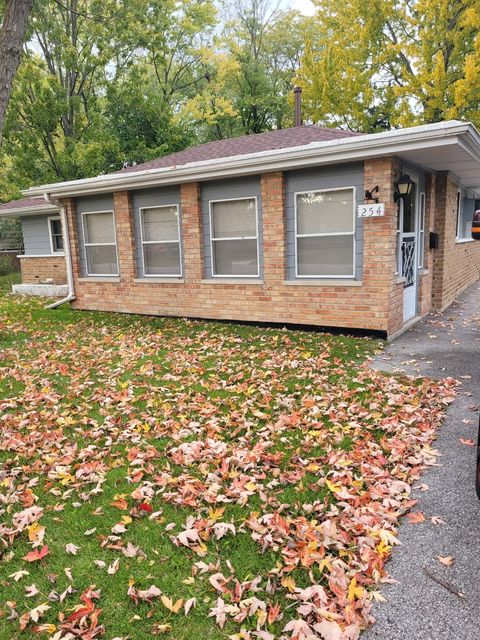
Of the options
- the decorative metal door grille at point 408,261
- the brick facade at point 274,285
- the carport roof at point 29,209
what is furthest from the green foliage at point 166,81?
the decorative metal door grille at point 408,261

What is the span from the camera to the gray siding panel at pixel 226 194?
8508 millimetres

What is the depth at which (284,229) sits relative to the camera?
8.23 m

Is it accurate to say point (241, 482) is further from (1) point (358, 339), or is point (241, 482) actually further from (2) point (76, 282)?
(2) point (76, 282)

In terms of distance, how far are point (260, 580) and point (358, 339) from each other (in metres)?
5.47

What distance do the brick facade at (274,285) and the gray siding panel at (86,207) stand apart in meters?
0.13

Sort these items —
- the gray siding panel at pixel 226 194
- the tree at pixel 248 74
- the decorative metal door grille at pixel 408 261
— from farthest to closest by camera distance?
the tree at pixel 248 74 < the gray siding panel at pixel 226 194 < the decorative metal door grille at pixel 408 261

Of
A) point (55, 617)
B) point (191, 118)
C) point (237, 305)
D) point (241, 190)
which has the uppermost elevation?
point (191, 118)

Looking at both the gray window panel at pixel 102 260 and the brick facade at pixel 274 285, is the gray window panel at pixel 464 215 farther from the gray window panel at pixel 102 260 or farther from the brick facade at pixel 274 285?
the gray window panel at pixel 102 260

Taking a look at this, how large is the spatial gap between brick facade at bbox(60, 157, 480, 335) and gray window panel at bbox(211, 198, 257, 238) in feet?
1.13

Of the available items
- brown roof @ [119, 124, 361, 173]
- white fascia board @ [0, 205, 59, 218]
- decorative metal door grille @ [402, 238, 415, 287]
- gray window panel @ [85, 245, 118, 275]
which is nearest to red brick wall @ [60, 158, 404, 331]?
gray window panel @ [85, 245, 118, 275]

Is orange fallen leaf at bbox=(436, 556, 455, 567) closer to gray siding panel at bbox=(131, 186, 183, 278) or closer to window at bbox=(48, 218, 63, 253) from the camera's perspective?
gray siding panel at bbox=(131, 186, 183, 278)

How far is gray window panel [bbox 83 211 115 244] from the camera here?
420 inches

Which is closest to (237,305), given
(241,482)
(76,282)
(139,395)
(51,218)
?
(139,395)

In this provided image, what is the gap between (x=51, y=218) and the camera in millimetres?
16688
